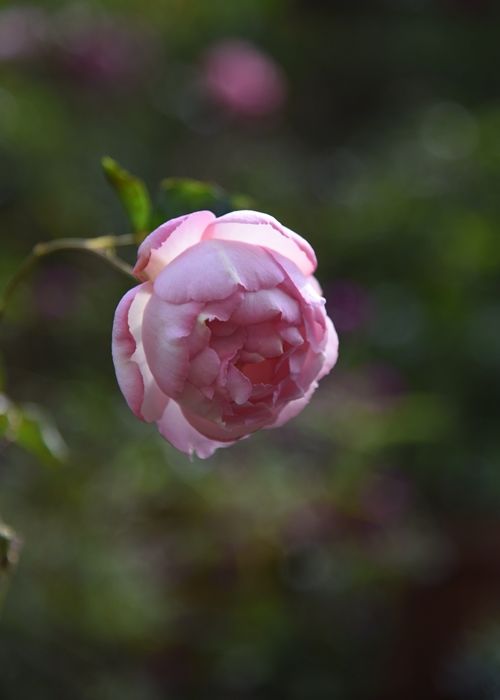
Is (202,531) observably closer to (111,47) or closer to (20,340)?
(20,340)

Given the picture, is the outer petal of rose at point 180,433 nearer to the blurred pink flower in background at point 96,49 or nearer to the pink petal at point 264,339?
the pink petal at point 264,339

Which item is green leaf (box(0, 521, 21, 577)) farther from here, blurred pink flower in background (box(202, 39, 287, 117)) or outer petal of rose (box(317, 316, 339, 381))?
blurred pink flower in background (box(202, 39, 287, 117))

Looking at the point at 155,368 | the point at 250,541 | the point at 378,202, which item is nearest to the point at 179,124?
the point at 378,202

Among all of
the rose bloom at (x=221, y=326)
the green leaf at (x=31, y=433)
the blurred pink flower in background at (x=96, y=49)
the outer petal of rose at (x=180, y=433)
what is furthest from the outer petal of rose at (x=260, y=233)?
the blurred pink flower in background at (x=96, y=49)

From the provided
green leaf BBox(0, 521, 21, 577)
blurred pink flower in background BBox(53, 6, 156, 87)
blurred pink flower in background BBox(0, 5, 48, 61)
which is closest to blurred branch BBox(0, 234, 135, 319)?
green leaf BBox(0, 521, 21, 577)

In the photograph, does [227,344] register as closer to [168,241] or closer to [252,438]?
[168,241]

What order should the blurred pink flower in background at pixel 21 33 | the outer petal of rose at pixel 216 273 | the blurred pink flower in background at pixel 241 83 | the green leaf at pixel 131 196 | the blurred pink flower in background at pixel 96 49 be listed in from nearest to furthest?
1. the outer petal of rose at pixel 216 273
2. the green leaf at pixel 131 196
3. the blurred pink flower in background at pixel 21 33
4. the blurred pink flower in background at pixel 96 49
5. the blurred pink flower in background at pixel 241 83
